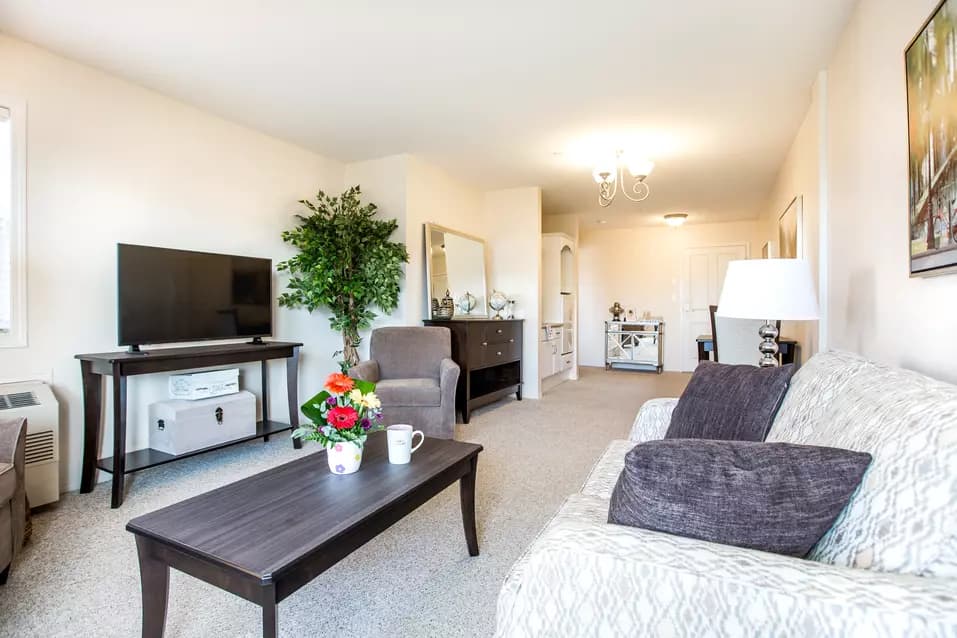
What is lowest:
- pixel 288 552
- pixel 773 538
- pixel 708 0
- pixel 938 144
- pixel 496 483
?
pixel 496 483

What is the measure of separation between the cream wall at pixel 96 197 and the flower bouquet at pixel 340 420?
2.00 m

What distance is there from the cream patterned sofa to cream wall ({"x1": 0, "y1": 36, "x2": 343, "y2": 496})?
3.05 m

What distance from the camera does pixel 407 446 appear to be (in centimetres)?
181

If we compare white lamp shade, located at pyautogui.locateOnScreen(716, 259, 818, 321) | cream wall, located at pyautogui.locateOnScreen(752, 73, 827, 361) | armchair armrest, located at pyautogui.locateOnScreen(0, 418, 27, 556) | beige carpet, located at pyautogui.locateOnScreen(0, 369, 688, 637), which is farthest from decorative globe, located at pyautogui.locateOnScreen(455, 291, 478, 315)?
armchair armrest, located at pyautogui.locateOnScreen(0, 418, 27, 556)

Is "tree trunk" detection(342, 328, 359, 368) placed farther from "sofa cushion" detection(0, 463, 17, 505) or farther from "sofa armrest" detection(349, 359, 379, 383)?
"sofa cushion" detection(0, 463, 17, 505)

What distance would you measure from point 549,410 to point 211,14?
3.96m

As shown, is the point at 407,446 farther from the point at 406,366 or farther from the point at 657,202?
the point at 657,202

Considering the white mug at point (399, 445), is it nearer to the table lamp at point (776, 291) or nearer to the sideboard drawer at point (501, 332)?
the table lamp at point (776, 291)

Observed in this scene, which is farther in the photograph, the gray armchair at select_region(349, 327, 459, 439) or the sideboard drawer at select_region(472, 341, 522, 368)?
the sideboard drawer at select_region(472, 341, 522, 368)

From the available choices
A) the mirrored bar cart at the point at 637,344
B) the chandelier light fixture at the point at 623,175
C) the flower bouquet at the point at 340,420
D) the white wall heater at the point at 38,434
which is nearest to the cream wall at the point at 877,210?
the chandelier light fixture at the point at 623,175

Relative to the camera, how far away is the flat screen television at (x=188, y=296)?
2805 mm

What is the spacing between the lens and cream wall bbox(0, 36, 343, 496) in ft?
8.61

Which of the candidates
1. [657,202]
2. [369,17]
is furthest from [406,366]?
[657,202]

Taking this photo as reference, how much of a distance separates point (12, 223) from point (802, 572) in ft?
11.7
